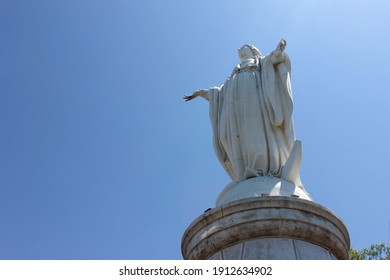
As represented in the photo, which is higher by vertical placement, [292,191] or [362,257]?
[362,257]

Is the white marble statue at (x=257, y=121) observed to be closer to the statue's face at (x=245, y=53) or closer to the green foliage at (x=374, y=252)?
the statue's face at (x=245, y=53)

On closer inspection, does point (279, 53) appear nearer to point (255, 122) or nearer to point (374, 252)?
point (255, 122)

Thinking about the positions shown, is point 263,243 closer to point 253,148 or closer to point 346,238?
point 346,238

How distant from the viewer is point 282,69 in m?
9.38

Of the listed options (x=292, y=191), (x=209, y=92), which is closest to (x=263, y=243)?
(x=292, y=191)

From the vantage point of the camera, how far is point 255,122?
8852 mm

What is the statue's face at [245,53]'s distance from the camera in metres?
10.5

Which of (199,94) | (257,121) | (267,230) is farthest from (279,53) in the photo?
(267,230)

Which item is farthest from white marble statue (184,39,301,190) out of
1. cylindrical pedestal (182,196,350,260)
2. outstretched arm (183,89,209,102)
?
cylindrical pedestal (182,196,350,260)

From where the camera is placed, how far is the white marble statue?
850cm

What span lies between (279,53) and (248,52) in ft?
4.09

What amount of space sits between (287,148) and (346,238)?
185 centimetres

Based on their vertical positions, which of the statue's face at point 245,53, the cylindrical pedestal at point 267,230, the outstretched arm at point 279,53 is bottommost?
the cylindrical pedestal at point 267,230

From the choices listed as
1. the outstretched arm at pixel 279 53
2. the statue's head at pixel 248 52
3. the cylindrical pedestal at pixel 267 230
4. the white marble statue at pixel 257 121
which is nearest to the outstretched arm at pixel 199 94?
the white marble statue at pixel 257 121
